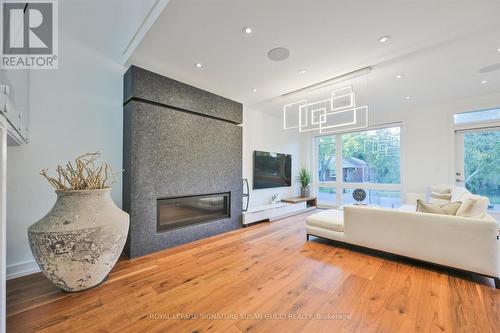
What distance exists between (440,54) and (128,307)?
440cm

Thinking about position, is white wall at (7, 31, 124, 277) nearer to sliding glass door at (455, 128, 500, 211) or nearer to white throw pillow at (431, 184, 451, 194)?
white throw pillow at (431, 184, 451, 194)

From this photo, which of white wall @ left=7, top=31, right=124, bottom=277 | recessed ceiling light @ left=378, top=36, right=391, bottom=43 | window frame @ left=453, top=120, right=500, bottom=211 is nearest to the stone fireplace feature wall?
white wall @ left=7, top=31, right=124, bottom=277

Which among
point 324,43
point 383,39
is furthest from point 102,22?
point 383,39

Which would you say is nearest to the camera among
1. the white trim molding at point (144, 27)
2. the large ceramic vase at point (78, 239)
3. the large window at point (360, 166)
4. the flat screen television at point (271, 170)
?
the large ceramic vase at point (78, 239)

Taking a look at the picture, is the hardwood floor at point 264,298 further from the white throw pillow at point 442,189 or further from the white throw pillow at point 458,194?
the white throw pillow at point 442,189

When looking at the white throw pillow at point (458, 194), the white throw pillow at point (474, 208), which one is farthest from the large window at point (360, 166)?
the white throw pillow at point (474, 208)

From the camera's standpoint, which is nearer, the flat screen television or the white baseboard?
the white baseboard

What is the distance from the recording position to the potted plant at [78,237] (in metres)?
1.58

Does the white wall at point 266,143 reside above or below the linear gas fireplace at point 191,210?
above

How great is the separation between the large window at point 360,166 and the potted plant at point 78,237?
5425 millimetres

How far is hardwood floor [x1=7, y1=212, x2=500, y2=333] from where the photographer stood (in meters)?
1.35

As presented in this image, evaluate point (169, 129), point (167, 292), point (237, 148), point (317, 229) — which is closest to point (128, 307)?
point (167, 292)

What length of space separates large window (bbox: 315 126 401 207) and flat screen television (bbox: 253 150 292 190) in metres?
1.29

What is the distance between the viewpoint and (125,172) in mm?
2570
